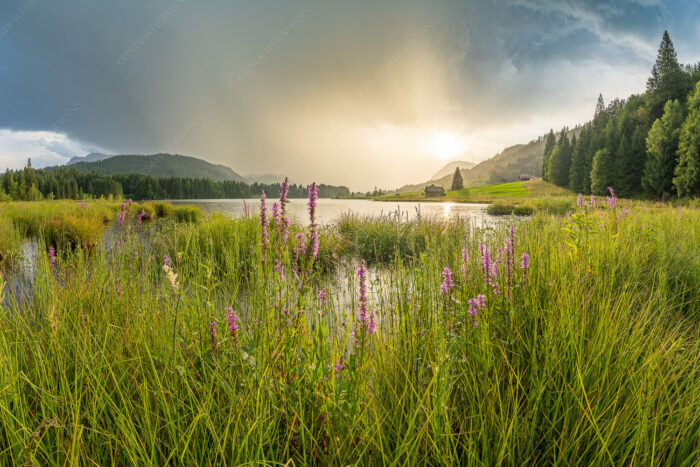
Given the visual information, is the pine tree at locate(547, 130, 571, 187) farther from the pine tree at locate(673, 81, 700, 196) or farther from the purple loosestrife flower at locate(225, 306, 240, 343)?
the purple loosestrife flower at locate(225, 306, 240, 343)

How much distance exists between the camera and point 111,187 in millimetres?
65000

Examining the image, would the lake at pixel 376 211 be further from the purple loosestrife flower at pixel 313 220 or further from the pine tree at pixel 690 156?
the pine tree at pixel 690 156

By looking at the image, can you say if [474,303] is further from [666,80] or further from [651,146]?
[666,80]

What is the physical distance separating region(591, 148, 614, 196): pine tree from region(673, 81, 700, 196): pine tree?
9480 millimetres

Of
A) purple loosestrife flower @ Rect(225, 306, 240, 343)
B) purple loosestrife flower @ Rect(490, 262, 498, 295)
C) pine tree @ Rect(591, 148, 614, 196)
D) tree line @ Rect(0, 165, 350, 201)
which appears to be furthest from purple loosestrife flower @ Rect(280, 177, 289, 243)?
pine tree @ Rect(591, 148, 614, 196)

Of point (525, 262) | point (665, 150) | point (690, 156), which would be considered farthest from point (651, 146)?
point (525, 262)

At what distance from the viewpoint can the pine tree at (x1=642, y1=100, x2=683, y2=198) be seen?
3544 centimetres

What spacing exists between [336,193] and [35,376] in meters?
105

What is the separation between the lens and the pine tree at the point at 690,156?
30719mm

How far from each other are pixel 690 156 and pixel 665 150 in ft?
16.4

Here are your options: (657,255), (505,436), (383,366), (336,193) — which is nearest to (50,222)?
(383,366)

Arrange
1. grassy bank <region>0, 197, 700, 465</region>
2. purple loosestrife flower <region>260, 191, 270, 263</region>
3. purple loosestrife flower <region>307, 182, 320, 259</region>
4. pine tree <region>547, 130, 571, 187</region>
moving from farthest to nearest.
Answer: pine tree <region>547, 130, 571, 187</region>
purple loosestrife flower <region>260, 191, 270, 263</region>
purple loosestrife flower <region>307, 182, 320, 259</region>
grassy bank <region>0, 197, 700, 465</region>

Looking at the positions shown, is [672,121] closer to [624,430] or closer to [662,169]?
[662,169]

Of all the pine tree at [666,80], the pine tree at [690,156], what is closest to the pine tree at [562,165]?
the pine tree at [666,80]
